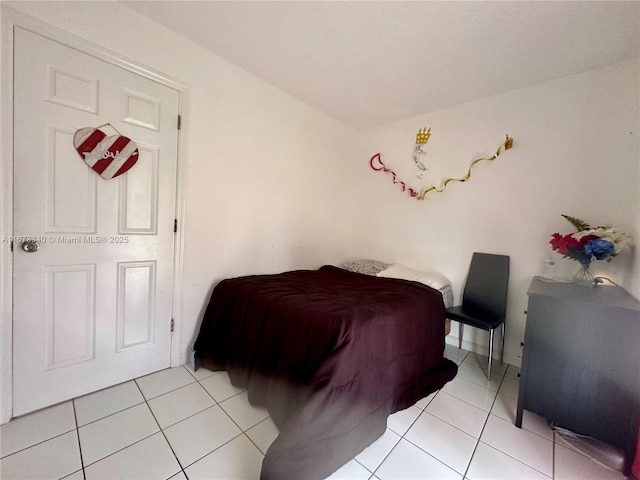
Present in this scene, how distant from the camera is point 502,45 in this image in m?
1.70

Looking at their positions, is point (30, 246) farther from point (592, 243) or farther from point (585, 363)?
point (592, 243)

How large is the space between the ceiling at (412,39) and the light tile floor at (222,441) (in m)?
2.40

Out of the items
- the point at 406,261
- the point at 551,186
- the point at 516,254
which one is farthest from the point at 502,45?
the point at 406,261

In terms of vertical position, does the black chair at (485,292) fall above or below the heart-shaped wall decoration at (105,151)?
below

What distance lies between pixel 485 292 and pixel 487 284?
0.07m

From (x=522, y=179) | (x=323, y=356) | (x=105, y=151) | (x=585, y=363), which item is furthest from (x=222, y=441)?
(x=522, y=179)

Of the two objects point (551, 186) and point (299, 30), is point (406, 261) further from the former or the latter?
point (299, 30)

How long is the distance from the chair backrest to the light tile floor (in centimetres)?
73

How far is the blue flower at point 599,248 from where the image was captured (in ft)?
5.19

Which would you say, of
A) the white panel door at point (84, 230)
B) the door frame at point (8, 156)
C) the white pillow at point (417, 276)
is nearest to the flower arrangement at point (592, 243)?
the white pillow at point (417, 276)

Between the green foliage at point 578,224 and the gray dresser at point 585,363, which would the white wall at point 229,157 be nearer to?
the gray dresser at point 585,363

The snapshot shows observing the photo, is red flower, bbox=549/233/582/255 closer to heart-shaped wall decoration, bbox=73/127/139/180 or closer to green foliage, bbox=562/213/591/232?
green foliage, bbox=562/213/591/232

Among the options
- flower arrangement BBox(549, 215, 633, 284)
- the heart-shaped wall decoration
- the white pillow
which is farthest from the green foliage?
the heart-shaped wall decoration

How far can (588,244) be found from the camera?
5.35 ft
